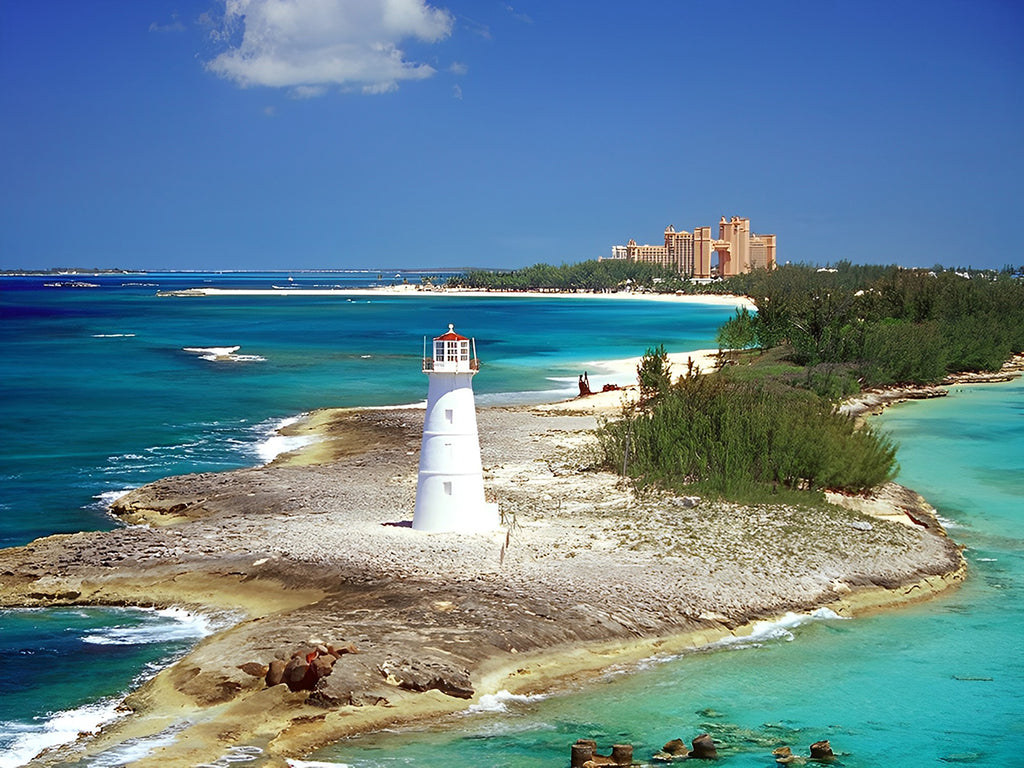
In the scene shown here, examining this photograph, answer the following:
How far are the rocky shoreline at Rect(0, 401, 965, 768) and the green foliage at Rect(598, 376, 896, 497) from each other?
3.04 feet

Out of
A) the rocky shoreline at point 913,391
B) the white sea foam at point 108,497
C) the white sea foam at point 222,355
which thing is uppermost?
the white sea foam at point 222,355

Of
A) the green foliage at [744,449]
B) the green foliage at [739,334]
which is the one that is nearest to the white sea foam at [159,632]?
the green foliage at [744,449]

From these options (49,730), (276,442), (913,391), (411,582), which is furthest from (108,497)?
(913,391)

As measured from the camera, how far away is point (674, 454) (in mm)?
28391

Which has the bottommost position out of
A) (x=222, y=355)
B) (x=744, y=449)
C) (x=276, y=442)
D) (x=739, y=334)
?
(x=276, y=442)

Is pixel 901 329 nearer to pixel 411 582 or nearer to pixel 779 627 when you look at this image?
pixel 779 627

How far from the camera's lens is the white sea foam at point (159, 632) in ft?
61.2

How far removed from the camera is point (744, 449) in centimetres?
2786

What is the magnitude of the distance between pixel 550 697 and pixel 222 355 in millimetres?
62924

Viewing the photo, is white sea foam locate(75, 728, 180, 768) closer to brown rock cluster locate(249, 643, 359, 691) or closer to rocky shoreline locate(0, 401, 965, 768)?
rocky shoreline locate(0, 401, 965, 768)

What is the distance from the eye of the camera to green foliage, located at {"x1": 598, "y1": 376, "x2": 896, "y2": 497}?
1073 inches

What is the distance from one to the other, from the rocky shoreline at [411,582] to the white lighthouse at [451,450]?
597 mm

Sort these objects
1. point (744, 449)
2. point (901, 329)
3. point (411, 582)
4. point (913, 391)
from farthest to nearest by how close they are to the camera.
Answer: point (901, 329) → point (913, 391) → point (744, 449) → point (411, 582)

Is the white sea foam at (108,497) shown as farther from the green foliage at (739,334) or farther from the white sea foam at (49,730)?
the green foliage at (739,334)
